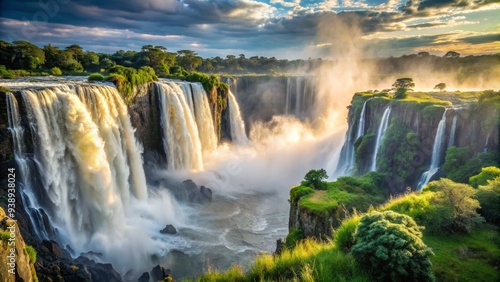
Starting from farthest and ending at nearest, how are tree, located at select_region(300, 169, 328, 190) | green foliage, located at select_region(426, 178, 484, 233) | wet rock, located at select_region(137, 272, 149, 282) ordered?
tree, located at select_region(300, 169, 328, 190) → wet rock, located at select_region(137, 272, 149, 282) → green foliage, located at select_region(426, 178, 484, 233)

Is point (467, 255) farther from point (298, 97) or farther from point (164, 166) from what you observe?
point (298, 97)

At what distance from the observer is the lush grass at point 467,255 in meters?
6.78

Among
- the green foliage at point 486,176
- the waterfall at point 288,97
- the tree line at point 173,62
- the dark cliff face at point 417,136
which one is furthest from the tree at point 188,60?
the green foliage at point 486,176

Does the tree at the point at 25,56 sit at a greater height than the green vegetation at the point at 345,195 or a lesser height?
greater

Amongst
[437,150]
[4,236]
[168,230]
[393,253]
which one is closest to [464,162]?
[437,150]

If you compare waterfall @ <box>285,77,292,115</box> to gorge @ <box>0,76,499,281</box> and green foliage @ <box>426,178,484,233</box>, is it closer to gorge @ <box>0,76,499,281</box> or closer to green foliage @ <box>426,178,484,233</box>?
gorge @ <box>0,76,499,281</box>

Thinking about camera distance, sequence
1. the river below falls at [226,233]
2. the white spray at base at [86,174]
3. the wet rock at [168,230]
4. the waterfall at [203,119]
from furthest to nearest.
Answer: the waterfall at [203,119]
the wet rock at [168,230]
the river below falls at [226,233]
the white spray at base at [86,174]

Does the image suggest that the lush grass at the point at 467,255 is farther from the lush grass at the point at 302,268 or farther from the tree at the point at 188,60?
the tree at the point at 188,60

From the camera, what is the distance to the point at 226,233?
2139cm

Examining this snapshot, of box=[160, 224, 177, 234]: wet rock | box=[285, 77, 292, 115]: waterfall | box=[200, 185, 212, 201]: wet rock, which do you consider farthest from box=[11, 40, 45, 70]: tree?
box=[285, 77, 292, 115]: waterfall

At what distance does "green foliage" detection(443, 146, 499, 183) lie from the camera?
15.5 metres

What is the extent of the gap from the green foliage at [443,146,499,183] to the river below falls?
10.3 m

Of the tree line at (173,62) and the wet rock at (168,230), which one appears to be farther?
the tree line at (173,62)

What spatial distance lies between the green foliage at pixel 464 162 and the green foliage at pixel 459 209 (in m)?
7.72
